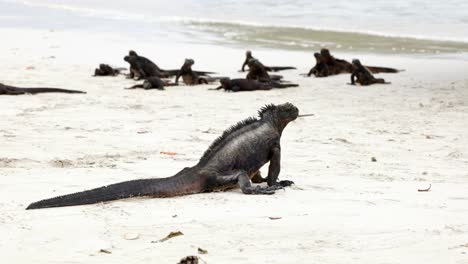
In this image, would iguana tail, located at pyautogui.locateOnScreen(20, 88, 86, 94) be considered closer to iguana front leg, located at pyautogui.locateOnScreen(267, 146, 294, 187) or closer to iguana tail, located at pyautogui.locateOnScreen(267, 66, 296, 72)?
iguana tail, located at pyautogui.locateOnScreen(267, 66, 296, 72)

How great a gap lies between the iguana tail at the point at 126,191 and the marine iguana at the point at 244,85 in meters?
7.00

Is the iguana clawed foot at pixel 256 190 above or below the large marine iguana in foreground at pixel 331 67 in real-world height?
below

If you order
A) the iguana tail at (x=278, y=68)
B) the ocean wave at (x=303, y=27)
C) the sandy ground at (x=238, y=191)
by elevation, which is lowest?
the sandy ground at (x=238, y=191)

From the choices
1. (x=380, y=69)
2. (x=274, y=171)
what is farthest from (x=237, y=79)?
(x=274, y=171)

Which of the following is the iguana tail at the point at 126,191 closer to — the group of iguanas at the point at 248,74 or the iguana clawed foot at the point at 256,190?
the iguana clawed foot at the point at 256,190

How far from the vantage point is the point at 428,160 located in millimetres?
7266

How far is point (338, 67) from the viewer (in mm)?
14719

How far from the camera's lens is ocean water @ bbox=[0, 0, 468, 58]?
783 inches

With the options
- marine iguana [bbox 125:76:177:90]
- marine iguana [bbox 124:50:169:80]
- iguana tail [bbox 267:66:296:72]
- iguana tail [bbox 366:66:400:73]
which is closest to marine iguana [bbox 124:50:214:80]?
marine iguana [bbox 124:50:169:80]

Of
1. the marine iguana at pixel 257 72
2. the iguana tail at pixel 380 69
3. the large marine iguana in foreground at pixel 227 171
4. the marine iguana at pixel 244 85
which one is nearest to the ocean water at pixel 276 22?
the iguana tail at pixel 380 69

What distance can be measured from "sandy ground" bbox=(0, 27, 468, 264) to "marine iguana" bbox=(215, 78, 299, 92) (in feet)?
0.62

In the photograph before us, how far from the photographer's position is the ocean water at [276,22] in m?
19.9

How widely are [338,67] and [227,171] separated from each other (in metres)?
9.39

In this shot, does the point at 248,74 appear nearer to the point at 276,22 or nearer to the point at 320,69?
the point at 320,69
